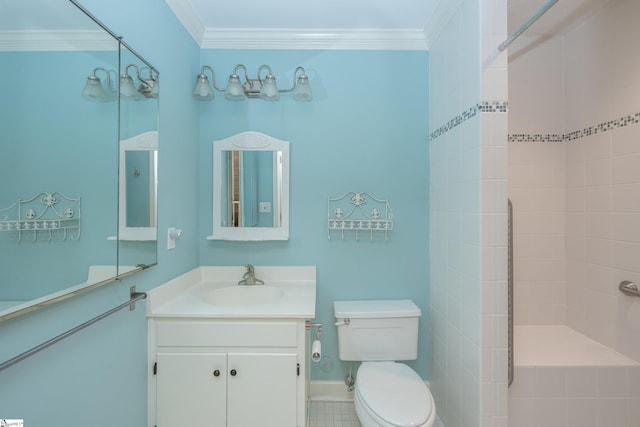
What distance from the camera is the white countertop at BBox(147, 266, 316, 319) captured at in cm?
148

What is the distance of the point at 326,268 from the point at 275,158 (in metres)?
0.83

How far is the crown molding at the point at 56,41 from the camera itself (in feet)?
2.58

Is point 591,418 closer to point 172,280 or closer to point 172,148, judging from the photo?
point 172,280

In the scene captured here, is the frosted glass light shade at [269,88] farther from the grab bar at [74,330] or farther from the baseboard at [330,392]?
the baseboard at [330,392]

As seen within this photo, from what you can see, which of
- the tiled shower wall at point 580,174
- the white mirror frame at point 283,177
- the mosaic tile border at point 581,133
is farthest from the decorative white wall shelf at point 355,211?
the mosaic tile border at point 581,133

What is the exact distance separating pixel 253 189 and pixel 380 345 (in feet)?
4.24

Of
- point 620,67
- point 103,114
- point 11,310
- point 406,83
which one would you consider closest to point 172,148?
point 103,114

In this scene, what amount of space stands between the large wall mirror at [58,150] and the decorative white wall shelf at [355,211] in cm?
122

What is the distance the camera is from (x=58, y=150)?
93 centimetres

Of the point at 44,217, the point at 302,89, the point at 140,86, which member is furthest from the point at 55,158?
the point at 302,89

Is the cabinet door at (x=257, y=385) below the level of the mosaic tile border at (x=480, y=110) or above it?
below

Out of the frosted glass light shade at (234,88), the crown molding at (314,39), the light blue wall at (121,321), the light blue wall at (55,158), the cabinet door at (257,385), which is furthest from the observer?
the crown molding at (314,39)

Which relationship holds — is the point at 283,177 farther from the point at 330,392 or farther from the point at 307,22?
the point at 330,392

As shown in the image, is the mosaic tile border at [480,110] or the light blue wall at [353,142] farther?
the light blue wall at [353,142]
